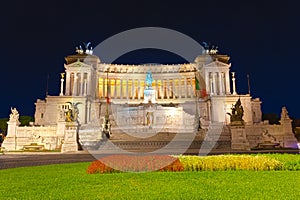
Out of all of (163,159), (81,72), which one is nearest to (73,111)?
(163,159)

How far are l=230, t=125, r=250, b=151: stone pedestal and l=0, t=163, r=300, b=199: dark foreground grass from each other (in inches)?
784

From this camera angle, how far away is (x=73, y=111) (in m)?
31.1

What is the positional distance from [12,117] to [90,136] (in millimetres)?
13833

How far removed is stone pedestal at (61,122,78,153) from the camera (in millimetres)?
28744

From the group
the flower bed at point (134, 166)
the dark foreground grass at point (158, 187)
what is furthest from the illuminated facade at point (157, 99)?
the dark foreground grass at point (158, 187)

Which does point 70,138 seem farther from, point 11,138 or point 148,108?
point 148,108

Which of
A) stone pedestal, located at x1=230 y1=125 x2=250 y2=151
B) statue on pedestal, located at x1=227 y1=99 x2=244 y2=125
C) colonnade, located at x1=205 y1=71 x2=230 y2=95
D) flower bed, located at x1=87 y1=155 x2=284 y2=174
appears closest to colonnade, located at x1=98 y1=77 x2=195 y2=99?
colonnade, located at x1=205 y1=71 x2=230 y2=95

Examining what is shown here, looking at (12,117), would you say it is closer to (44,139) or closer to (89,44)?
(44,139)

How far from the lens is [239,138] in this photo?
99.7ft

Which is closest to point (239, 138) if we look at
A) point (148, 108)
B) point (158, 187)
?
point (158, 187)

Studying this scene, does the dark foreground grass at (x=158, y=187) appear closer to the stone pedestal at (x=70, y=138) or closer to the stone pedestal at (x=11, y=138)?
the stone pedestal at (x=70, y=138)

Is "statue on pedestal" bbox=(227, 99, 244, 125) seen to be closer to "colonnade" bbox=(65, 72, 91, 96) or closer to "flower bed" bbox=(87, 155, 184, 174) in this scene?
"flower bed" bbox=(87, 155, 184, 174)

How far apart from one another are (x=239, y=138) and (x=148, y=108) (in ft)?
98.2

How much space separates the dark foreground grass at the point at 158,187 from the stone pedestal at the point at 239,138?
65.3 feet
